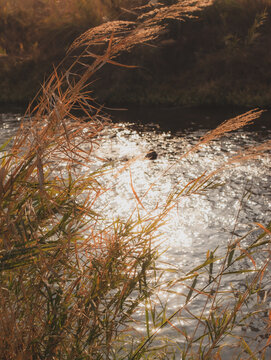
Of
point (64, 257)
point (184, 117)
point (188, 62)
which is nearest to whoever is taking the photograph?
point (64, 257)

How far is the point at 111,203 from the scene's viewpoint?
579cm

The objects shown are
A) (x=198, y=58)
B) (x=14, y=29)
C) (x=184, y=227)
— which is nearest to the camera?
(x=184, y=227)

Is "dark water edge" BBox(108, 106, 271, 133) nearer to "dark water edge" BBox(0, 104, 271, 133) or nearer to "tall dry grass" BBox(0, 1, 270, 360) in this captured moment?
"dark water edge" BBox(0, 104, 271, 133)

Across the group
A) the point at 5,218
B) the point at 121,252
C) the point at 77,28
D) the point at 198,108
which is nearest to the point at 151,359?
the point at 121,252

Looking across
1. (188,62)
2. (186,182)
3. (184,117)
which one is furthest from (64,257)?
(188,62)

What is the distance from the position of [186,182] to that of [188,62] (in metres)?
5.83

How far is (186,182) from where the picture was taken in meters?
6.33

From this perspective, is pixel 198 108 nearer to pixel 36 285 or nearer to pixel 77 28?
pixel 77 28

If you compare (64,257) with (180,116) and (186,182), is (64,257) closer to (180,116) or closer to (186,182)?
(186,182)

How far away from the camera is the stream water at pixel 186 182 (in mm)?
4562

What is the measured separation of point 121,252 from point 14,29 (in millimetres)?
11709

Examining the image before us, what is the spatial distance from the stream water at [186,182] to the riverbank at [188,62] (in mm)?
910

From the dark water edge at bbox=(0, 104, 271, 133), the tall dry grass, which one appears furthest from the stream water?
the tall dry grass

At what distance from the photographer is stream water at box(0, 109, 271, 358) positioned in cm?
456
